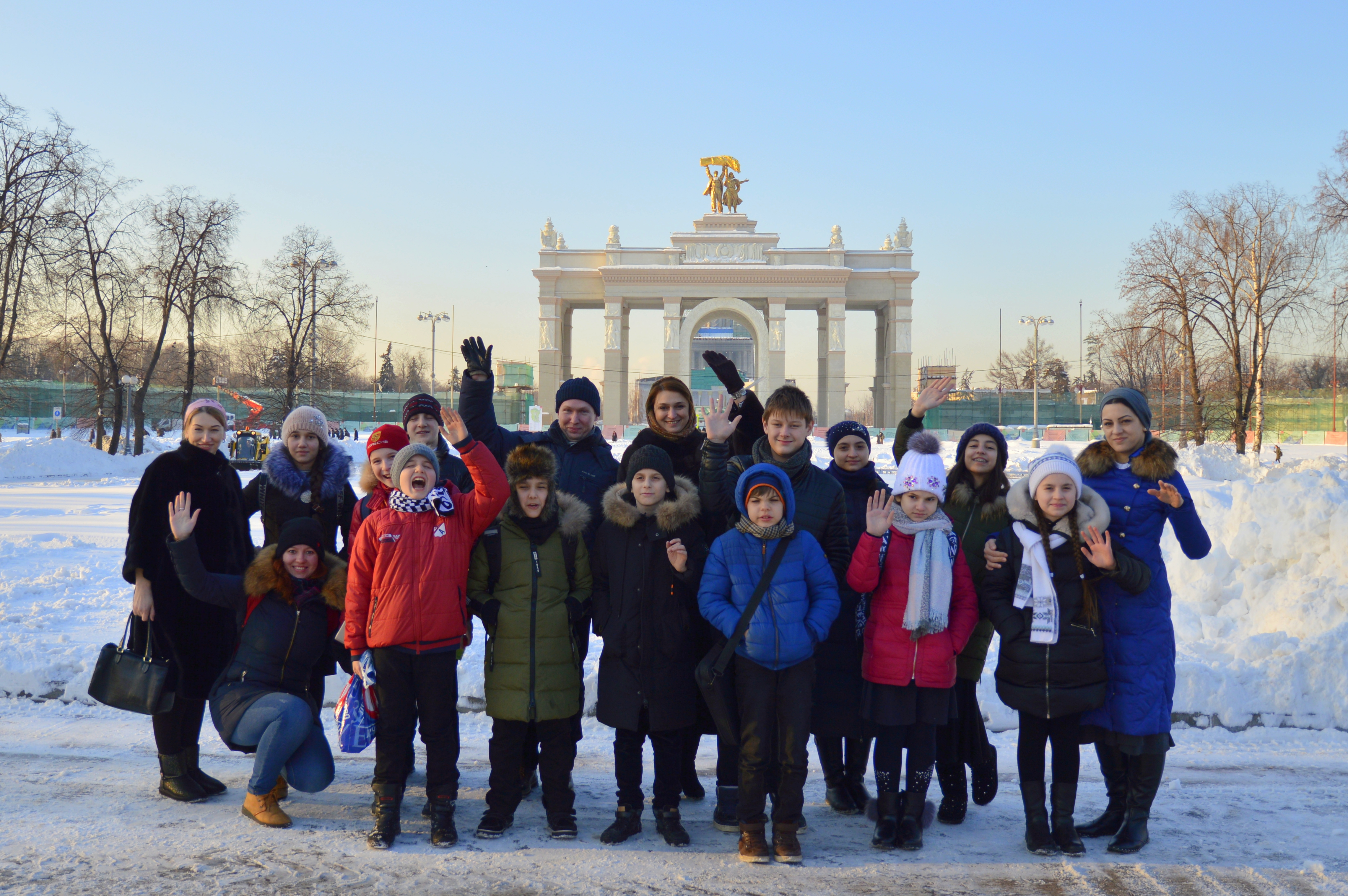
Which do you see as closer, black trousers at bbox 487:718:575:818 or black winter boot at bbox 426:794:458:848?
black winter boot at bbox 426:794:458:848

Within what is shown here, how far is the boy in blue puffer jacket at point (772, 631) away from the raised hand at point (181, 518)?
2442 mm

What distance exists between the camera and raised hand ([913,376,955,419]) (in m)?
4.79

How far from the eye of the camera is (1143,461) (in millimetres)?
4156

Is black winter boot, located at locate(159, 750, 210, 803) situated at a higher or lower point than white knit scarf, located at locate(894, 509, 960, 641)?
lower

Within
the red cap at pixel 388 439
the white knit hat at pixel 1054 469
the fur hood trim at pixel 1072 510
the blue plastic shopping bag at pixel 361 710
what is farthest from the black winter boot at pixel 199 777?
the white knit hat at pixel 1054 469

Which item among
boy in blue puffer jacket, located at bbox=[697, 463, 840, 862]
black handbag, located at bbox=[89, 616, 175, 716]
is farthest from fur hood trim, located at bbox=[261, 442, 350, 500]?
boy in blue puffer jacket, located at bbox=[697, 463, 840, 862]

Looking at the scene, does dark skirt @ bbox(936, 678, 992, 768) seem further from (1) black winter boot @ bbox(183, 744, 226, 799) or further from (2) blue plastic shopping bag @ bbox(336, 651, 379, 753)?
(1) black winter boot @ bbox(183, 744, 226, 799)

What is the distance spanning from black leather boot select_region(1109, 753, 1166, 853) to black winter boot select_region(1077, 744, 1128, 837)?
0.07 m

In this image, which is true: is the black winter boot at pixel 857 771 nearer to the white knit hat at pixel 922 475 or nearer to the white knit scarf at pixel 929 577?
the white knit scarf at pixel 929 577

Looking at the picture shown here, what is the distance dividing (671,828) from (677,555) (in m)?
1.16

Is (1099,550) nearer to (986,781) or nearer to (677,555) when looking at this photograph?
(986,781)

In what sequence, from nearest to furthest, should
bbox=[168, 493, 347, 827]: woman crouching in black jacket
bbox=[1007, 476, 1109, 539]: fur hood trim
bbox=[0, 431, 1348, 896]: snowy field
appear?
bbox=[0, 431, 1348, 896]: snowy field < bbox=[1007, 476, 1109, 539]: fur hood trim < bbox=[168, 493, 347, 827]: woman crouching in black jacket

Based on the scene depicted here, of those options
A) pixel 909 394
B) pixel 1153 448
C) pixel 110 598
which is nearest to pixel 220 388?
pixel 909 394

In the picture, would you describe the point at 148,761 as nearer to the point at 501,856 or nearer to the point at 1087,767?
the point at 501,856
